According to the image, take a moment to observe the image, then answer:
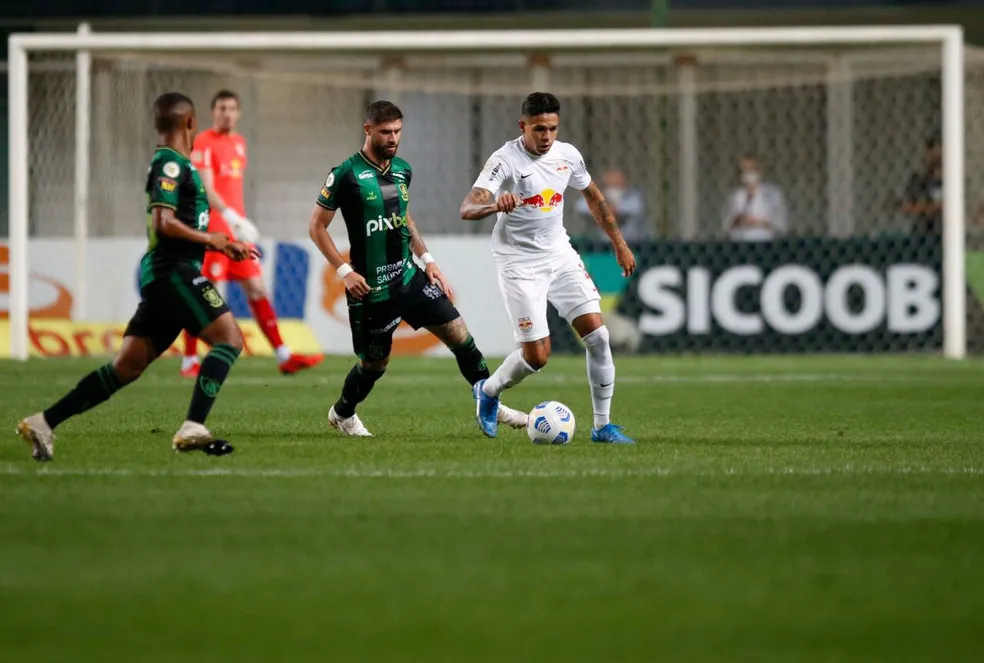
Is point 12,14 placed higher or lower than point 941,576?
higher

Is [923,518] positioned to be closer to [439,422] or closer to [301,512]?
[301,512]

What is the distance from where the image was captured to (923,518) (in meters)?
5.42

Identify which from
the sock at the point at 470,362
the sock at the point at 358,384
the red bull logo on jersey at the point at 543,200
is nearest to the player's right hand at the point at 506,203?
the red bull logo on jersey at the point at 543,200

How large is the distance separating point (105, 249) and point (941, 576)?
43.9 ft

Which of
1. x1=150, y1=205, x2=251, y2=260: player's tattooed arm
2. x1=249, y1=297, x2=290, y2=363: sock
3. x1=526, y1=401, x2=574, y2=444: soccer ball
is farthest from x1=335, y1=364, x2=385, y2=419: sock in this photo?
x1=249, y1=297, x2=290, y2=363: sock

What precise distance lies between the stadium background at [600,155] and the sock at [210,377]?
30.4ft

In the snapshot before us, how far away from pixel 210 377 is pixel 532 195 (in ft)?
6.91

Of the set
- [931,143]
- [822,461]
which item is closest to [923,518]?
[822,461]

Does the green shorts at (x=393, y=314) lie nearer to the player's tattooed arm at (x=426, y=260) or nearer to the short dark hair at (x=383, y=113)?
the player's tattooed arm at (x=426, y=260)

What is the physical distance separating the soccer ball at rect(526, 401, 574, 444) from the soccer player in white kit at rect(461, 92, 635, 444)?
24 centimetres

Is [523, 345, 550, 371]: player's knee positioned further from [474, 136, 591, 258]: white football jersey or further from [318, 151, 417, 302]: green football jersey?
[318, 151, 417, 302]: green football jersey

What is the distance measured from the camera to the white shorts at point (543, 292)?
8312mm

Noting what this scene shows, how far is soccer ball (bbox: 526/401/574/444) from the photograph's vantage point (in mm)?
7922

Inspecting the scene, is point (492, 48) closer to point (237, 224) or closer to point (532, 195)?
point (237, 224)
